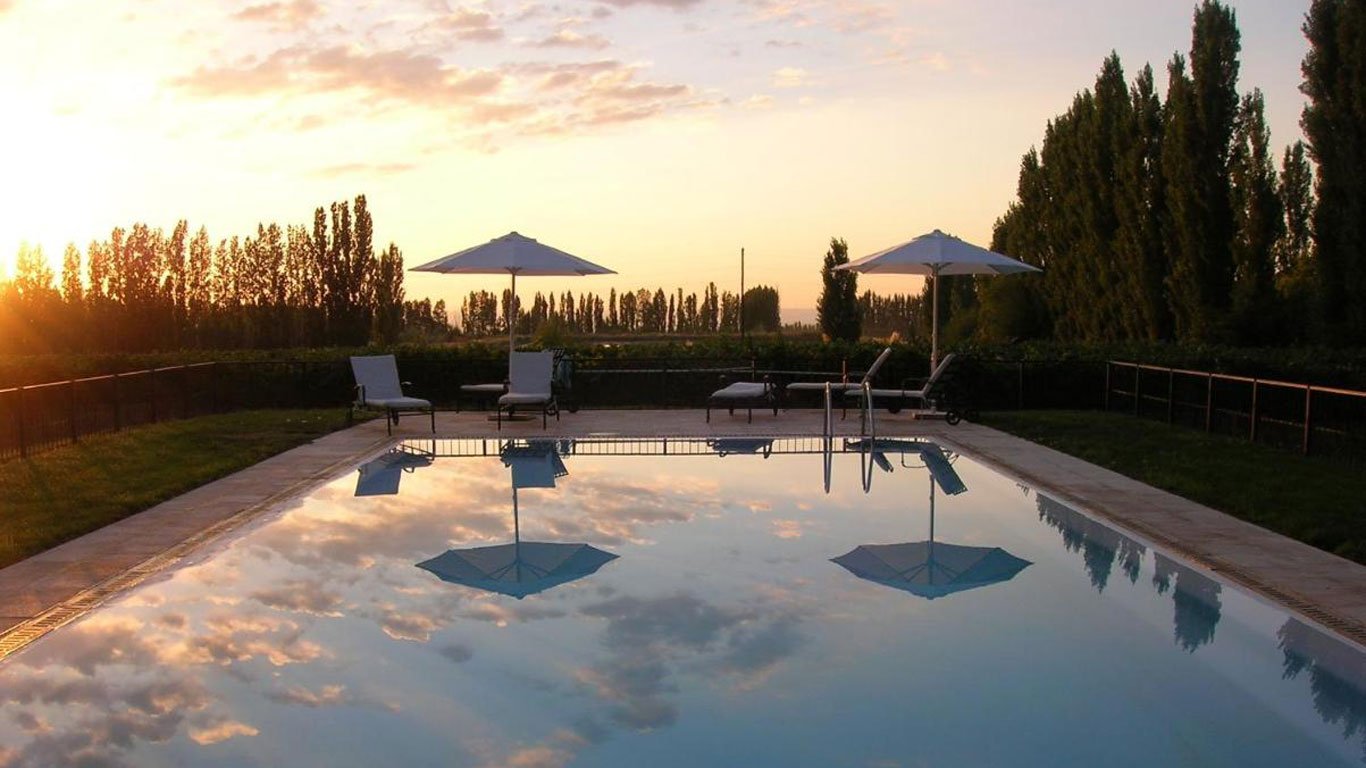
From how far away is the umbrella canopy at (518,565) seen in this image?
7395 millimetres

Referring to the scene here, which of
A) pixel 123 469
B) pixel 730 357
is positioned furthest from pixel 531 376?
pixel 123 469

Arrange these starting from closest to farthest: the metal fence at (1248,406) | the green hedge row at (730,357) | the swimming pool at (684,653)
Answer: the swimming pool at (684,653) → the metal fence at (1248,406) → the green hedge row at (730,357)

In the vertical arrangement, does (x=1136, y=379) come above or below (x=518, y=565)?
above

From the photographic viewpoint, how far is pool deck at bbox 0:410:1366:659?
6.40 m

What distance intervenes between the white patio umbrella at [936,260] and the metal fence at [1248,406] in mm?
2366

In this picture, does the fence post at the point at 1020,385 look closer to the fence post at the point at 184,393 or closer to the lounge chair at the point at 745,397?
the lounge chair at the point at 745,397

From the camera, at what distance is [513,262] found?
1670 cm

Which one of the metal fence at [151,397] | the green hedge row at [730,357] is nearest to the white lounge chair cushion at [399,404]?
the metal fence at [151,397]

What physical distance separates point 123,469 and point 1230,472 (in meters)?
10.8

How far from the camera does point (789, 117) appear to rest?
816 inches

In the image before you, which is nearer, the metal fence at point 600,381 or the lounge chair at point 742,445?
the lounge chair at point 742,445

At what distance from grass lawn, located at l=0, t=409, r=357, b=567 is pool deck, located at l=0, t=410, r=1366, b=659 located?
0.70 ft

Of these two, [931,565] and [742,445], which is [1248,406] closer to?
[742,445]

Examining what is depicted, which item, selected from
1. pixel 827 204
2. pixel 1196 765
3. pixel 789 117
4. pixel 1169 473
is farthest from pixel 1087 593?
pixel 827 204
